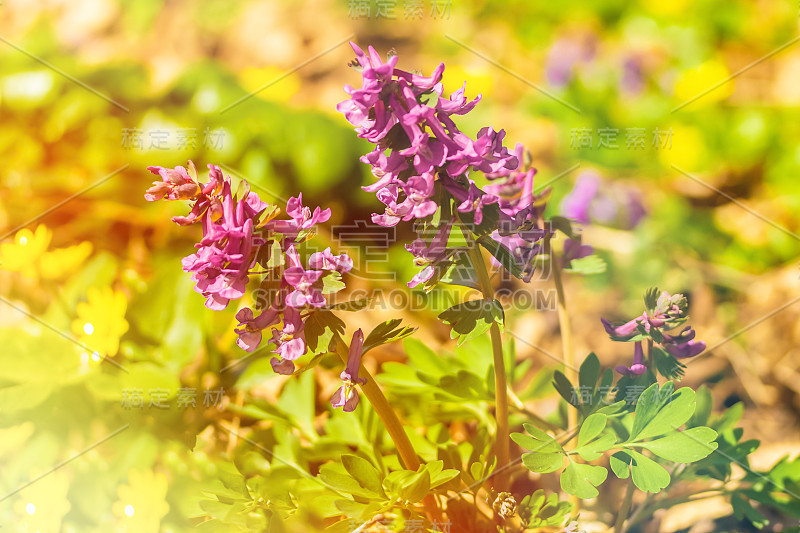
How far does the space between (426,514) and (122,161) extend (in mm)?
1520

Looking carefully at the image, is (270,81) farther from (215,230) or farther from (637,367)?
(637,367)

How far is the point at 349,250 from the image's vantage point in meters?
1.69

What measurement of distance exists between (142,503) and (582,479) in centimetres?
74

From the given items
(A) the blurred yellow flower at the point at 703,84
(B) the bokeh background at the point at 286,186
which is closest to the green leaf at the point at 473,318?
(B) the bokeh background at the point at 286,186

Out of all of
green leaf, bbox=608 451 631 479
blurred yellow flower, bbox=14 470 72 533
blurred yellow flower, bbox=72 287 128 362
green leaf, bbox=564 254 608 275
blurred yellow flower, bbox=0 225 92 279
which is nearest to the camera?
green leaf, bbox=608 451 631 479

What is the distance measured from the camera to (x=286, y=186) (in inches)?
66.9

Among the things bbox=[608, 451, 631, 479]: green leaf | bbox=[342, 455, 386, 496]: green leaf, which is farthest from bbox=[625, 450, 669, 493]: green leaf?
bbox=[342, 455, 386, 496]: green leaf

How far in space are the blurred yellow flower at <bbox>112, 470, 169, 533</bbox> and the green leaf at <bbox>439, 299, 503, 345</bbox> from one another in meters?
0.61

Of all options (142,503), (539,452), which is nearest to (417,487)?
(539,452)

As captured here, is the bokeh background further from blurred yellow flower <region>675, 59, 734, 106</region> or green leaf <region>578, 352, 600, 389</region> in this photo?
green leaf <region>578, 352, 600, 389</region>

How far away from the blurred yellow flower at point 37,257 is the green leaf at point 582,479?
127 cm

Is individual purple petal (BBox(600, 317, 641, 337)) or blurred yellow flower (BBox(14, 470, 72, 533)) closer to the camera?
individual purple petal (BBox(600, 317, 641, 337))

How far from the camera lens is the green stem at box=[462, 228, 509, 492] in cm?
75

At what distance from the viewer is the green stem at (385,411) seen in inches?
31.3
